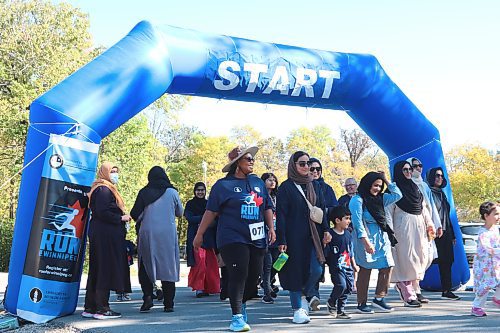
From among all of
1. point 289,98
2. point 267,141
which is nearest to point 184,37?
point 289,98

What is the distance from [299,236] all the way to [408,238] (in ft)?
6.64

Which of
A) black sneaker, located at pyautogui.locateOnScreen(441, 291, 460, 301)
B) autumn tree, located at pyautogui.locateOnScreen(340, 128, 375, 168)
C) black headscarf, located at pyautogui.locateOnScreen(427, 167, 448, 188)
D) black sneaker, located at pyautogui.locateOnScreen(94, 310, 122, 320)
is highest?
autumn tree, located at pyautogui.locateOnScreen(340, 128, 375, 168)

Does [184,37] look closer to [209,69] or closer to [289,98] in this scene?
[209,69]

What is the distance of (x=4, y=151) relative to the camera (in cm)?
2408

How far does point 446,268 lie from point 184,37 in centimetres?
511

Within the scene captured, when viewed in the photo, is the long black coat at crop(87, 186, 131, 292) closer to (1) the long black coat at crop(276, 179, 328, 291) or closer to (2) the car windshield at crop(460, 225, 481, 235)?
(1) the long black coat at crop(276, 179, 328, 291)

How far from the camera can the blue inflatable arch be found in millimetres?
7508

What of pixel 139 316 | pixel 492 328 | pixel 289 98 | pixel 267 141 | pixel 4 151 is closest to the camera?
pixel 492 328

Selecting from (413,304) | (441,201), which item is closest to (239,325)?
(413,304)

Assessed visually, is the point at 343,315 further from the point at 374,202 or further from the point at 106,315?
the point at 106,315

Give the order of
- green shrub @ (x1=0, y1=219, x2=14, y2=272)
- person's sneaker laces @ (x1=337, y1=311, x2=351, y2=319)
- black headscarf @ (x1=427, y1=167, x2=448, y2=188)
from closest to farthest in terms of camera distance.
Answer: person's sneaker laces @ (x1=337, y1=311, x2=351, y2=319) → black headscarf @ (x1=427, y1=167, x2=448, y2=188) → green shrub @ (x1=0, y1=219, x2=14, y2=272)

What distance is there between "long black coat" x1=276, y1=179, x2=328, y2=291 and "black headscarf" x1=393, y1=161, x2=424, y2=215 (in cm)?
168

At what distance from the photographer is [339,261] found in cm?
760

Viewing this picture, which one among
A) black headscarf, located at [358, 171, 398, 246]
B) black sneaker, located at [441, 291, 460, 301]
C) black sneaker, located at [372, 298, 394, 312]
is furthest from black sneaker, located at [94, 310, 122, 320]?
black sneaker, located at [441, 291, 460, 301]
